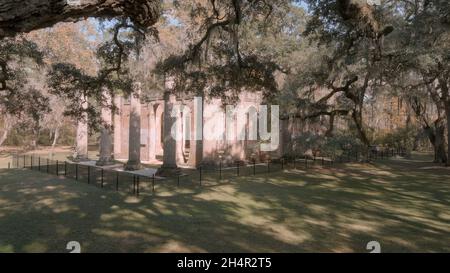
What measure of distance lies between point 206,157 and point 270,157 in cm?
732

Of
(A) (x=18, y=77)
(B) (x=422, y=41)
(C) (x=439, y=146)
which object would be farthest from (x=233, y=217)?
(C) (x=439, y=146)

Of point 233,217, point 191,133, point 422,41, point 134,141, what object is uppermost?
point 422,41

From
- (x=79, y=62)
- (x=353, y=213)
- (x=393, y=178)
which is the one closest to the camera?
(x=353, y=213)

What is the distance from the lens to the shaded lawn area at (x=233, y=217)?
27.6 ft

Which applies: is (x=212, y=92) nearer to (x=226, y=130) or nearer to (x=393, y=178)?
(x=393, y=178)

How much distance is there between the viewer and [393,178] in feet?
64.7

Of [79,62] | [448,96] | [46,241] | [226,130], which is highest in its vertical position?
[79,62]

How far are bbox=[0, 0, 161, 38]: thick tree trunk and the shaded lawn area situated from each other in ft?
16.0

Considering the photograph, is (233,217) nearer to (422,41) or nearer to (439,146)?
(422,41)

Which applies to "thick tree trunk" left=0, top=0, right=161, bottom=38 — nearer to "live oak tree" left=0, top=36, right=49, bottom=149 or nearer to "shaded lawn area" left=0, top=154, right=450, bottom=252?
"shaded lawn area" left=0, top=154, right=450, bottom=252

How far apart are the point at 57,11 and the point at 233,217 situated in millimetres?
7853

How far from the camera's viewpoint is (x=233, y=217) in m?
11.1

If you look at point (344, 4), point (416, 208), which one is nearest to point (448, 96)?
point (416, 208)

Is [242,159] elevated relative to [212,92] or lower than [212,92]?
lower
